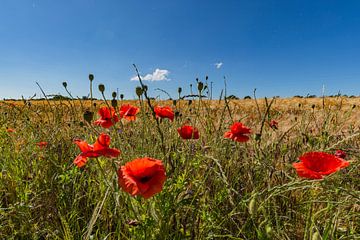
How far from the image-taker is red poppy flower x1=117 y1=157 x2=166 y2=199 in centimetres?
80

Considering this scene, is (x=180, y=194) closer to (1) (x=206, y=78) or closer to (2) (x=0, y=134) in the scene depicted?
(1) (x=206, y=78)

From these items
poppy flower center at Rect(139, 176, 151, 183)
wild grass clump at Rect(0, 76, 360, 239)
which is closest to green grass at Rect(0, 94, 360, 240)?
wild grass clump at Rect(0, 76, 360, 239)

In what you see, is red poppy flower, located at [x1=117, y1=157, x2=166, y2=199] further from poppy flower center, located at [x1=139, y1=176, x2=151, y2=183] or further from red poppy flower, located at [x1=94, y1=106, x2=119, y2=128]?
red poppy flower, located at [x1=94, y1=106, x2=119, y2=128]

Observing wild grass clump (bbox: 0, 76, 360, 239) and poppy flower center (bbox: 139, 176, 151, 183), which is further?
wild grass clump (bbox: 0, 76, 360, 239)

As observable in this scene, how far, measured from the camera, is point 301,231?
4.32 ft

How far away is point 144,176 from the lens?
870mm

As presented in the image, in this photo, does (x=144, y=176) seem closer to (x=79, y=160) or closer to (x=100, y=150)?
(x=100, y=150)

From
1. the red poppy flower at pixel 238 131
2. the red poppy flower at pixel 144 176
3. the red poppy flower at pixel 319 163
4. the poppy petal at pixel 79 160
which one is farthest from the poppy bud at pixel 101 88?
the red poppy flower at pixel 319 163

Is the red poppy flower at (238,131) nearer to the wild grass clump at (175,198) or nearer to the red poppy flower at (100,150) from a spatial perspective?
the wild grass clump at (175,198)

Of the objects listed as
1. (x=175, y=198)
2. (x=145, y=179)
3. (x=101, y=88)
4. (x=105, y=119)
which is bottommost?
(x=175, y=198)

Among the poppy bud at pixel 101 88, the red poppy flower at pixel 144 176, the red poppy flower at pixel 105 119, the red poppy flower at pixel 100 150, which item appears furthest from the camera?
the red poppy flower at pixel 105 119

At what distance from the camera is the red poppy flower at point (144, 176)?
80 centimetres

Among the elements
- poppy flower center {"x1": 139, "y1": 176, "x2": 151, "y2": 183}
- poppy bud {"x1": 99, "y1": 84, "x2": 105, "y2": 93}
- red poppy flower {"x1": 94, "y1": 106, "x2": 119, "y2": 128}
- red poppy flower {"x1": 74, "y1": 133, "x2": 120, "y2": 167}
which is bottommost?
poppy flower center {"x1": 139, "y1": 176, "x2": 151, "y2": 183}

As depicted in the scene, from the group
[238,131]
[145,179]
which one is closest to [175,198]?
[145,179]
